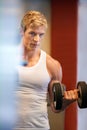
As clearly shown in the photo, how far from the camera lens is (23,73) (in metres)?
1.23

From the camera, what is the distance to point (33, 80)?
1.22 m

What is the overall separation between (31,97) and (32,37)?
0.30 metres

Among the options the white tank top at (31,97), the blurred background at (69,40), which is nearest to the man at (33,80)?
the white tank top at (31,97)

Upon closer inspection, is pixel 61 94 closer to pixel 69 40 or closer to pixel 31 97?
pixel 31 97

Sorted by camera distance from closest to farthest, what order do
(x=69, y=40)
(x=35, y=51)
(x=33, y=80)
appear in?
(x=33, y=80) < (x=35, y=51) < (x=69, y=40)

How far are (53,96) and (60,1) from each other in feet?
3.19

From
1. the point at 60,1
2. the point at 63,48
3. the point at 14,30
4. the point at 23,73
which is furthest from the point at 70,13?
the point at 23,73

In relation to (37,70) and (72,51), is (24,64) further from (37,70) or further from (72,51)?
(72,51)

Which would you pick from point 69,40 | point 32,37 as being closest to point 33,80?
point 32,37

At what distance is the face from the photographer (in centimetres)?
129

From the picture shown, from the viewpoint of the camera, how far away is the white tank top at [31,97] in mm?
1225

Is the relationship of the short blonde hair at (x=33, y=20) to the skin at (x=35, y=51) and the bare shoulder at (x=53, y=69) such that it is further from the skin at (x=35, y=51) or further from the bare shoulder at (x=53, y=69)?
the bare shoulder at (x=53, y=69)

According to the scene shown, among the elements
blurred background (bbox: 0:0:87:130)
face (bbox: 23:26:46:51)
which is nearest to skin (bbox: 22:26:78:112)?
face (bbox: 23:26:46:51)

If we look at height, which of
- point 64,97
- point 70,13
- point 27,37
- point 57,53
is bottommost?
point 64,97
